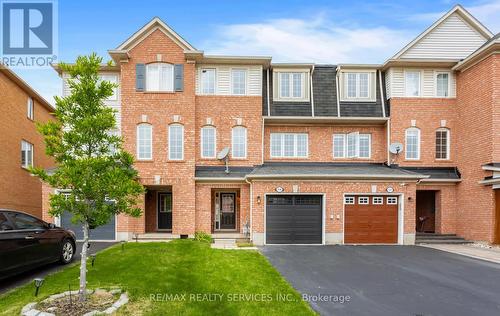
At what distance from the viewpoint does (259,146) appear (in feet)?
52.5

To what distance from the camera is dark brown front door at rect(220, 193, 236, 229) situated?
16922 mm

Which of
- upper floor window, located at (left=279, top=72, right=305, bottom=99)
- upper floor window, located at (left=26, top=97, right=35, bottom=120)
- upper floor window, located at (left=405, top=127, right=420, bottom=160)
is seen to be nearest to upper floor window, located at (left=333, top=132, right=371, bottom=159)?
upper floor window, located at (left=405, top=127, right=420, bottom=160)

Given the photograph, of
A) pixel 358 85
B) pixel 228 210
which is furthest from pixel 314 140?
pixel 228 210

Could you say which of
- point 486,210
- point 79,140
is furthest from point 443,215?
point 79,140

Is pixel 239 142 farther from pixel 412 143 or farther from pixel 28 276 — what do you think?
pixel 28 276

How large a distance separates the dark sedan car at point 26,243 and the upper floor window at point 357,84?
15066 millimetres

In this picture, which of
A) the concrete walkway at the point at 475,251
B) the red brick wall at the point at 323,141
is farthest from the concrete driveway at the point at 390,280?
the red brick wall at the point at 323,141

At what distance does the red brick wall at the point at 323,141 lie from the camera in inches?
655

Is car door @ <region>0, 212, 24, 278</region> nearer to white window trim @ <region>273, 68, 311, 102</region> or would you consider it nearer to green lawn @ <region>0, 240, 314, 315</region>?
green lawn @ <region>0, 240, 314, 315</region>

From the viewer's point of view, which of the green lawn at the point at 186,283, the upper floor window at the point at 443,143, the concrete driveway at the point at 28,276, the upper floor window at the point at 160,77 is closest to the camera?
the green lawn at the point at 186,283

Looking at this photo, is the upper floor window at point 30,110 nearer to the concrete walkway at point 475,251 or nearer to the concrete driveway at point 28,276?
the concrete driveway at point 28,276

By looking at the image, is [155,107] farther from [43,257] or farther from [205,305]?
Result: [205,305]

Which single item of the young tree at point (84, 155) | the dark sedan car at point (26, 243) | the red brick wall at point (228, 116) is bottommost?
the dark sedan car at point (26, 243)

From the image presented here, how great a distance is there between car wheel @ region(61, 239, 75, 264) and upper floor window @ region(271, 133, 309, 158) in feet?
34.1
